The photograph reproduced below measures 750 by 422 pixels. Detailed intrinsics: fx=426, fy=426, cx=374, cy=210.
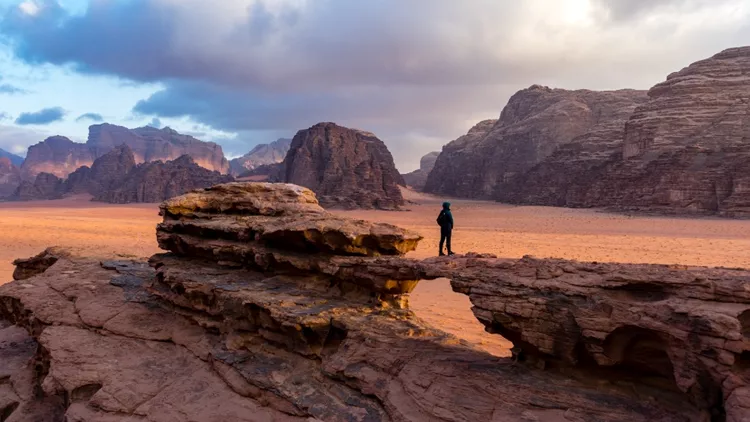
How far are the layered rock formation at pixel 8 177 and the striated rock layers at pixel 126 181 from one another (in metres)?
23.2

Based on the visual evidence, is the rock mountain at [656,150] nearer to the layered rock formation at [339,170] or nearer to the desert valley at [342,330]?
the layered rock formation at [339,170]

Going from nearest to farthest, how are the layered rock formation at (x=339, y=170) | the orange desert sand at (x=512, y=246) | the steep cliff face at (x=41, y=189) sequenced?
the orange desert sand at (x=512, y=246) < the layered rock formation at (x=339, y=170) < the steep cliff face at (x=41, y=189)

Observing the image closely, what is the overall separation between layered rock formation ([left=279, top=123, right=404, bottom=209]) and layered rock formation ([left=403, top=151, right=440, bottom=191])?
44488 mm

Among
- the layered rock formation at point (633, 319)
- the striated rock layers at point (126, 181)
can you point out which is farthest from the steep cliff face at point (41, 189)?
the layered rock formation at point (633, 319)

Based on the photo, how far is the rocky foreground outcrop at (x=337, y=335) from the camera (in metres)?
4.13

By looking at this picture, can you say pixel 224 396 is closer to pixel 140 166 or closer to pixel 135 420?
pixel 135 420

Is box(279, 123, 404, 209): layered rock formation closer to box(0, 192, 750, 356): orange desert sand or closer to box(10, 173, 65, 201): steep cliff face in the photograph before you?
box(0, 192, 750, 356): orange desert sand

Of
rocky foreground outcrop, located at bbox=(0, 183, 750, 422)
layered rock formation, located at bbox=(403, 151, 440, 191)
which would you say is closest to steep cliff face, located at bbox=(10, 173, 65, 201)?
layered rock formation, located at bbox=(403, 151, 440, 191)

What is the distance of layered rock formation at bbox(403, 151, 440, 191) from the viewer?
127644mm

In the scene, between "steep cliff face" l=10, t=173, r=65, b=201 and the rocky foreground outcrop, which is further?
"steep cliff face" l=10, t=173, r=65, b=201

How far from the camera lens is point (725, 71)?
51.4m

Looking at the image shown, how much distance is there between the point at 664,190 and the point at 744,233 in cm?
1785

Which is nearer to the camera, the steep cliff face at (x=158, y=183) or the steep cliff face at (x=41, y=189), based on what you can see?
the steep cliff face at (x=158, y=183)

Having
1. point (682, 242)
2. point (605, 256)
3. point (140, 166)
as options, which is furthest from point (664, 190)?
point (140, 166)
